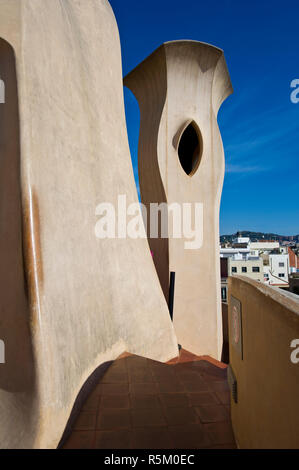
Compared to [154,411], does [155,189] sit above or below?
above

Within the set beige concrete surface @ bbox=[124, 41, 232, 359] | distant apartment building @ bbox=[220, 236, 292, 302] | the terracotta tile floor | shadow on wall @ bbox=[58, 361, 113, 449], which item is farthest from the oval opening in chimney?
distant apartment building @ bbox=[220, 236, 292, 302]

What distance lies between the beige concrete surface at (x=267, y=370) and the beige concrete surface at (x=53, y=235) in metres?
1.30

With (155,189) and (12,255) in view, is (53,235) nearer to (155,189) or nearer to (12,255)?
(12,255)

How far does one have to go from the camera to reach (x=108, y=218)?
3.94 metres

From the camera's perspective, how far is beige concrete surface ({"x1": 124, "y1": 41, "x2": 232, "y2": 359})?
25.2ft

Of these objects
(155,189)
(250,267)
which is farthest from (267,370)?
(250,267)

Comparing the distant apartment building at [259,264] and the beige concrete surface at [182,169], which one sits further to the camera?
the distant apartment building at [259,264]

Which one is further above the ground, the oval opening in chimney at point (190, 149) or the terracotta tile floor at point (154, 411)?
the oval opening in chimney at point (190, 149)

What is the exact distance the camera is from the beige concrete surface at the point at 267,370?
1076mm

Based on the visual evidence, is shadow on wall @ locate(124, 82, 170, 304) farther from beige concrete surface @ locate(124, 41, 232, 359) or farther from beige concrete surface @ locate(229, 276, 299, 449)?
beige concrete surface @ locate(229, 276, 299, 449)

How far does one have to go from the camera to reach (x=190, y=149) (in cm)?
874

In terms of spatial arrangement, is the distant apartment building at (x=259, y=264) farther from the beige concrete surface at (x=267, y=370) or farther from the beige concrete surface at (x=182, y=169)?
the beige concrete surface at (x=267, y=370)

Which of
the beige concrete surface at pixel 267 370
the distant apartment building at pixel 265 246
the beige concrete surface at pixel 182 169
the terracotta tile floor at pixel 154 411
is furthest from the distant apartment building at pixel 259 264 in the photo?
the beige concrete surface at pixel 267 370

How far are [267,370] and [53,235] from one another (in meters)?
1.94
